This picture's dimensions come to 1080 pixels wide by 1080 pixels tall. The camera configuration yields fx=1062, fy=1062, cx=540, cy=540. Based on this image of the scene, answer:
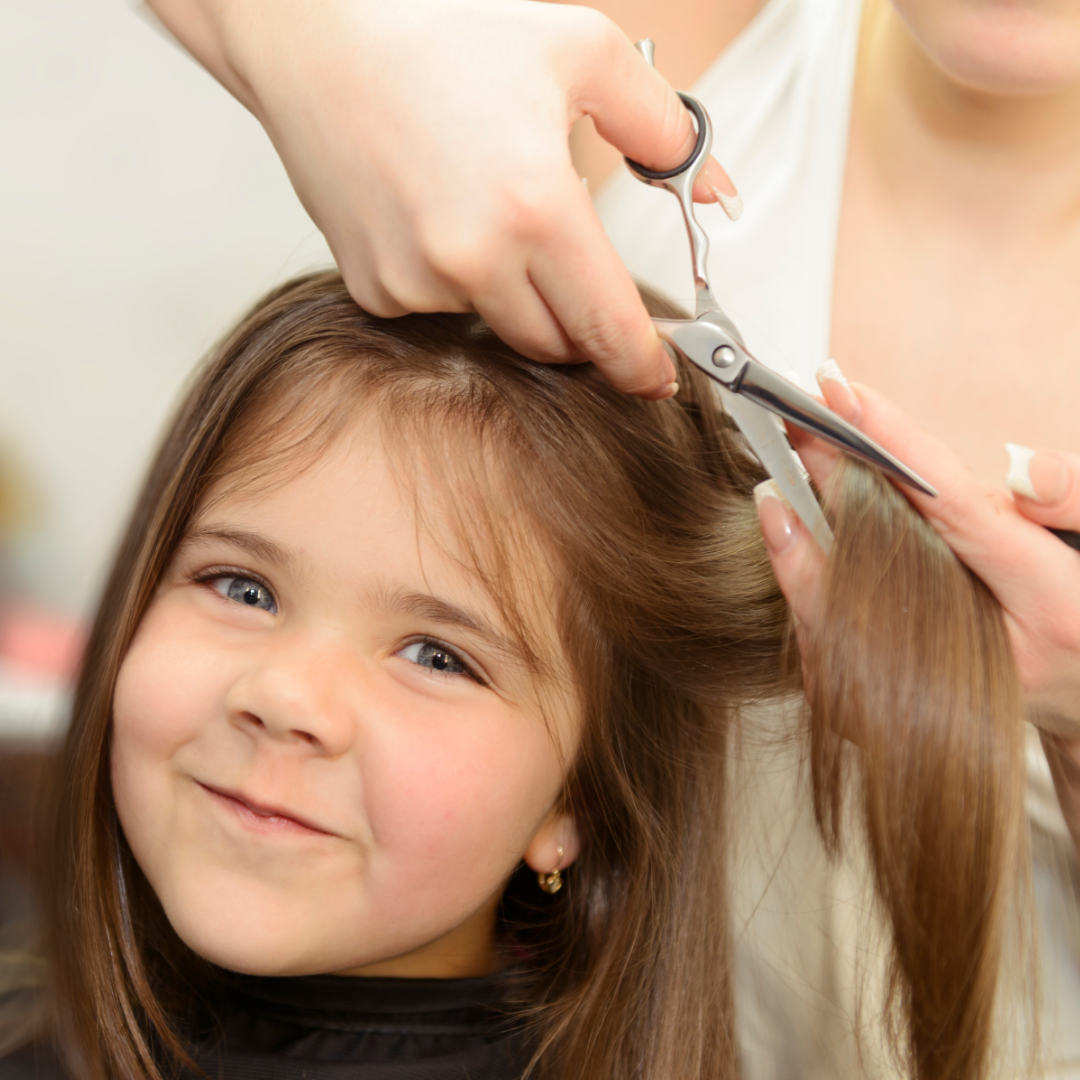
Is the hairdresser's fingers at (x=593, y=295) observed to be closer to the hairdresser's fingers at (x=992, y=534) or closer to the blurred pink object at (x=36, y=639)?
the hairdresser's fingers at (x=992, y=534)

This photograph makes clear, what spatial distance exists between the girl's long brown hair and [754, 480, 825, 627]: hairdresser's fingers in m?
0.02

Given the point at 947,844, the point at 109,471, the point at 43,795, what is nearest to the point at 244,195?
the point at 109,471

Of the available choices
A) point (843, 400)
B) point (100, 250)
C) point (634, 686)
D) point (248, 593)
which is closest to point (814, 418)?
point (843, 400)

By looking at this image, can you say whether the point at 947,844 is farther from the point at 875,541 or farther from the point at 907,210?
the point at 907,210

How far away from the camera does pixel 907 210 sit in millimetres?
1024

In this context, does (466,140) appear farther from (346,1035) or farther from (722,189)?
(346,1035)

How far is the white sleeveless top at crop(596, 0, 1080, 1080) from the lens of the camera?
99 centimetres

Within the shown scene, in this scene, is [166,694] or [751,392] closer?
[751,392]

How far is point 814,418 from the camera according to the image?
66 cm

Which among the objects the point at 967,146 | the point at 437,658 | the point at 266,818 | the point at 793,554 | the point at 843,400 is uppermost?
the point at 967,146

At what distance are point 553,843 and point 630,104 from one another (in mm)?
602

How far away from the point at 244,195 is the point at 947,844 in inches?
60.7

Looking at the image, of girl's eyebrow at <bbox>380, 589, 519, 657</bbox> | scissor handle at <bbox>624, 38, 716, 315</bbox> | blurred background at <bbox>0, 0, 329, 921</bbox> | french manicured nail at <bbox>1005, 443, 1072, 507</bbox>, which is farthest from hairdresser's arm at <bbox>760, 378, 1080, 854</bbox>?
blurred background at <bbox>0, 0, 329, 921</bbox>

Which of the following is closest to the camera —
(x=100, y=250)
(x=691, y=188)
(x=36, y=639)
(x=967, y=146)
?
(x=691, y=188)
